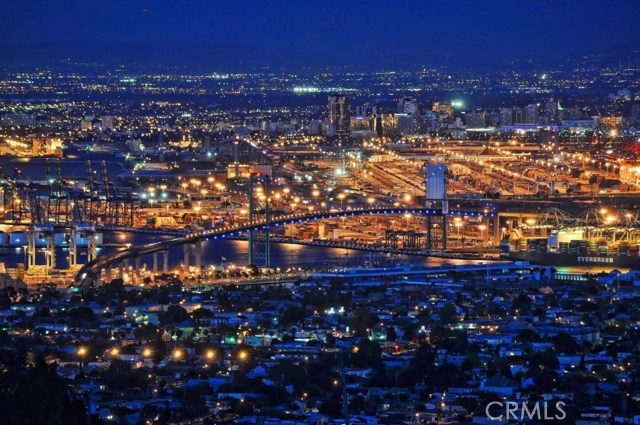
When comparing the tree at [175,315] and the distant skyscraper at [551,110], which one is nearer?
the tree at [175,315]

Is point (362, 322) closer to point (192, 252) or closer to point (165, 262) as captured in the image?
point (165, 262)

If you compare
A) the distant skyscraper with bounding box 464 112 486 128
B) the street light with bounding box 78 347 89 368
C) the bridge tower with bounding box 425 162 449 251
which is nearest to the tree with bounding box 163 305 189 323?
the street light with bounding box 78 347 89 368

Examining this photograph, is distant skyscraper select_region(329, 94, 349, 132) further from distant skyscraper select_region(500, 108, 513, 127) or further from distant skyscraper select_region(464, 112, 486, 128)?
distant skyscraper select_region(500, 108, 513, 127)

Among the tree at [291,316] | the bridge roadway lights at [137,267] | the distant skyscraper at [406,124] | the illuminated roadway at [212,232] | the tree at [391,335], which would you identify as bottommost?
the tree at [391,335]

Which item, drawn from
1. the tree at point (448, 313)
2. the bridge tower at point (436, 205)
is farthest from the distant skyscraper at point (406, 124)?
the tree at point (448, 313)

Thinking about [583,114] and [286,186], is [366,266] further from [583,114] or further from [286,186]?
[583,114]

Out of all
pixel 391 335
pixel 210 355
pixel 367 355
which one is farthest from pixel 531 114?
pixel 367 355

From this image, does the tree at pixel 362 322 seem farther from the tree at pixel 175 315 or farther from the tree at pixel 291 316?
the tree at pixel 175 315
